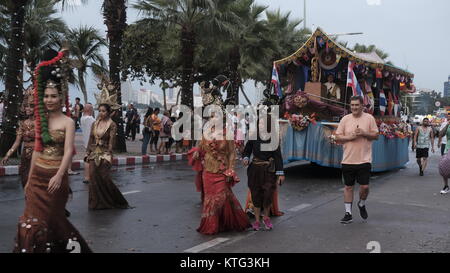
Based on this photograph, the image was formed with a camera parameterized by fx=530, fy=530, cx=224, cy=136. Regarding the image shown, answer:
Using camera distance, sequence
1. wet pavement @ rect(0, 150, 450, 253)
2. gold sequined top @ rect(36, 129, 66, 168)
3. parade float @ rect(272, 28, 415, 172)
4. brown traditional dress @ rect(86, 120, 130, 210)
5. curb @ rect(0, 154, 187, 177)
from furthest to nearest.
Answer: parade float @ rect(272, 28, 415, 172), curb @ rect(0, 154, 187, 177), brown traditional dress @ rect(86, 120, 130, 210), wet pavement @ rect(0, 150, 450, 253), gold sequined top @ rect(36, 129, 66, 168)

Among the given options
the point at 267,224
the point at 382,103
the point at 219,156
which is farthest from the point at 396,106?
the point at 219,156

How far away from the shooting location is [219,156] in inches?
265

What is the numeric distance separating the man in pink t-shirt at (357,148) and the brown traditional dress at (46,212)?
4205 millimetres

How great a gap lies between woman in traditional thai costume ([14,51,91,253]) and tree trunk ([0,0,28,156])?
9803mm

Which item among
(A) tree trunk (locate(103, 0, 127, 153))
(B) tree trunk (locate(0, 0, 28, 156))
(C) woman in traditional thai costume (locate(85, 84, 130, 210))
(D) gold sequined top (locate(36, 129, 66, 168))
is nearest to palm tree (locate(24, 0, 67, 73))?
(A) tree trunk (locate(103, 0, 127, 153))

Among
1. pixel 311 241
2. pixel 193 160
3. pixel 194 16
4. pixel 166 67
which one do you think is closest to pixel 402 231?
pixel 311 241

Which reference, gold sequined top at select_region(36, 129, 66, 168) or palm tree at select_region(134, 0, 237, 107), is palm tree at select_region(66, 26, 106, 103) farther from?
gold sequined top at select_region(36, 129, 66, 168)

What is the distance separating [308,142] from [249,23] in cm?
1572

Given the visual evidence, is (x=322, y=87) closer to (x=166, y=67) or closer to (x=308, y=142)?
(x=308, y=142)

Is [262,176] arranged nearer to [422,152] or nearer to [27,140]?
[27,140]

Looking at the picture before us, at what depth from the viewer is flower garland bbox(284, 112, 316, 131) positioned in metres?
12.8

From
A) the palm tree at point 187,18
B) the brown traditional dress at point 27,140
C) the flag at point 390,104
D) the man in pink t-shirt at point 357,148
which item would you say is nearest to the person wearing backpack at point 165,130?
the palm tree at point 187,18

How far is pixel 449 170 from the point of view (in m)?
10.1

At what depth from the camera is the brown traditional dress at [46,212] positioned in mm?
4430
